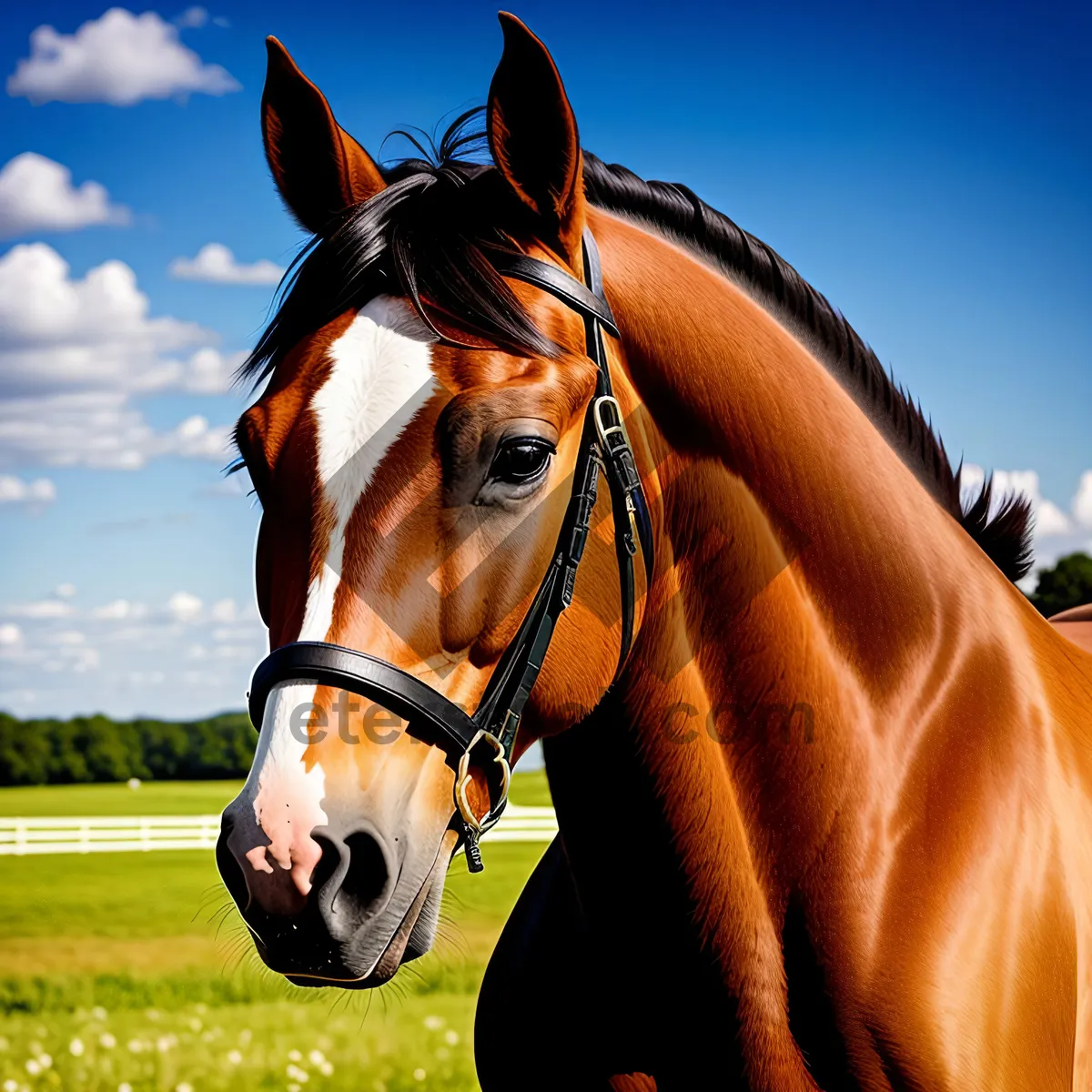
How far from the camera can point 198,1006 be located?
1055 centimetres

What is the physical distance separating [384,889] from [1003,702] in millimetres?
1683

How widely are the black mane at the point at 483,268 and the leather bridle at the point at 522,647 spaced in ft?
0.50

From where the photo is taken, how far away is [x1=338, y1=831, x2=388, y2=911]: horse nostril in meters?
1.96

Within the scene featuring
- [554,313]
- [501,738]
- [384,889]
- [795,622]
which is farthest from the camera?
[795,622]

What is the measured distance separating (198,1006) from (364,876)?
9966 mm

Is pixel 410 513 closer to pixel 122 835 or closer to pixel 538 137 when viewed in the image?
pixel 538 137

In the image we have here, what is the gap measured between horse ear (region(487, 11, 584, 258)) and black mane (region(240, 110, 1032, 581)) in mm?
63

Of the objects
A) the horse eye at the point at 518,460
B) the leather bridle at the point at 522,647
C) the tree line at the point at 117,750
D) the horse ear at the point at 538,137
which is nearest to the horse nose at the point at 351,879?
the leather bridle at the point at 522,647

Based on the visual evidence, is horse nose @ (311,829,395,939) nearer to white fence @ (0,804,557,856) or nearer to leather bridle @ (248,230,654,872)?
leather bridle @ (248,230,654,872)

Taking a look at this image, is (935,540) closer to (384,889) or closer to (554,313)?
(554,313)

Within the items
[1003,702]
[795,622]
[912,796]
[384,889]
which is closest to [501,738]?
[384,889]

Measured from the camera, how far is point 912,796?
2.54 metres

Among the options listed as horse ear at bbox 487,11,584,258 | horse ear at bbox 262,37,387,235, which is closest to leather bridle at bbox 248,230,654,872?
horse ear at bbox 487,11,584,258

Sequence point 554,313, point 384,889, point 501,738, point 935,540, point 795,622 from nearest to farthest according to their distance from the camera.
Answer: point 384,889
point 501,738
point 554,313
point 795,622
point 935,540
